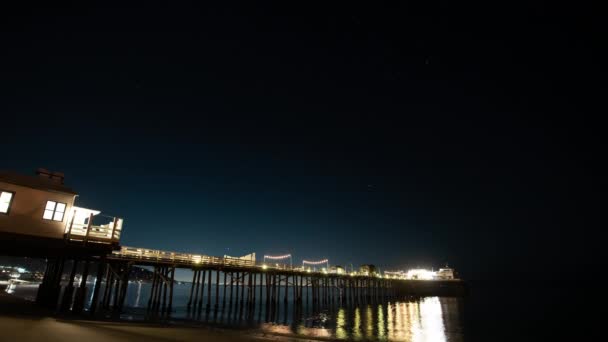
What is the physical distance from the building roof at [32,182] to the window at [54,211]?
776 millimetres

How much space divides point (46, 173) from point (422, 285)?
104165 mm

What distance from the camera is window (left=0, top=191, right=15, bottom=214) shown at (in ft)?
52.1

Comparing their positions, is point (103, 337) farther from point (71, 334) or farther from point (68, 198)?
point (68, 198)

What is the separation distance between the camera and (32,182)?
17.0 metres

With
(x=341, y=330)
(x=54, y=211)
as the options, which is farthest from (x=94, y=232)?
(x=341, y=330)

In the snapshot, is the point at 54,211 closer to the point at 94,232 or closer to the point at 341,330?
the point at 94,232

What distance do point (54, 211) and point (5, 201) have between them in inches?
81.5

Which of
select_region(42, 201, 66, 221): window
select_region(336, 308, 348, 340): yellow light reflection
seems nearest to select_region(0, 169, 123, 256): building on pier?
select_region(42, 201, 66, 221): window

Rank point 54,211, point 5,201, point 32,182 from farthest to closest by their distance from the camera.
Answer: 1. point 54,211
2. point 32,182
3. point 5,201

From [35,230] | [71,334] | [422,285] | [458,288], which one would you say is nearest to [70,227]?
[35,230]

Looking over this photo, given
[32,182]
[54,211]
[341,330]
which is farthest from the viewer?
[341,330]

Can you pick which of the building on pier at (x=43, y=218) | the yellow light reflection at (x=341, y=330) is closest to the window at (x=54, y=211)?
the building on pier at (x=43, y=218)

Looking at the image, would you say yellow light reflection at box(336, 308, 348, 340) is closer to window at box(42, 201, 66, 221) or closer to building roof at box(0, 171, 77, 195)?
window at box(42, 201, 66, 221)

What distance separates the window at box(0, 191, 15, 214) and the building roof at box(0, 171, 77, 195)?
0.61m
